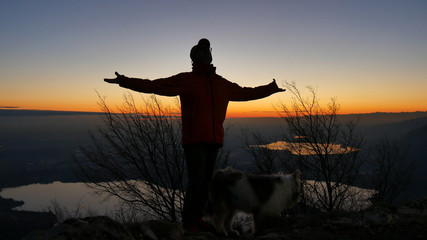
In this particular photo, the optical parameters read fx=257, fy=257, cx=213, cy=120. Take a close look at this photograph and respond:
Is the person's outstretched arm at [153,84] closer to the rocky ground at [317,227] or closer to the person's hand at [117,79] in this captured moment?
the person's hand at [117,79]

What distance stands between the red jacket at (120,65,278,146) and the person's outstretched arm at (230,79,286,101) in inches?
11.6

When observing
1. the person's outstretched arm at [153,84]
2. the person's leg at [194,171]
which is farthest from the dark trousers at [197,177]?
the person's outstretched arm at [153,84]

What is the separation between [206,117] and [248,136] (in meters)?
10.0

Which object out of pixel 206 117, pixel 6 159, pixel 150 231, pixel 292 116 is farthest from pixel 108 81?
pixel 6 159

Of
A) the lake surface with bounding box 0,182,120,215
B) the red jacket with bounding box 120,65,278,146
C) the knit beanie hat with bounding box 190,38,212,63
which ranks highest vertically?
the knit beanie hat with bounding box 190,38,212,63

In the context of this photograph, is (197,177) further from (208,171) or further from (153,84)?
(153,84)

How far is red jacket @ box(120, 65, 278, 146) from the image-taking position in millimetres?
3477

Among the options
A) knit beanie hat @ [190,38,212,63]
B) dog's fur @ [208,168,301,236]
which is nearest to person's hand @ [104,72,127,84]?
knit beanie hat @ [190,38,212,63]

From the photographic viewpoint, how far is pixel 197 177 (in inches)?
144

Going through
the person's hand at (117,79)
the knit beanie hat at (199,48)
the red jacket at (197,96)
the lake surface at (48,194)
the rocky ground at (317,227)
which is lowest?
the lake surface at (48,194)

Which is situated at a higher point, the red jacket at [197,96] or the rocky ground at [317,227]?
the red jacket at [197,96]

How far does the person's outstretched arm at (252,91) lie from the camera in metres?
4.06

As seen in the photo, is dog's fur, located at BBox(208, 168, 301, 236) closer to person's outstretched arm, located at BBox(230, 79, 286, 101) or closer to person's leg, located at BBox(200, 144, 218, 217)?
person's leg, located at BBox(200, 144, 218, 217)

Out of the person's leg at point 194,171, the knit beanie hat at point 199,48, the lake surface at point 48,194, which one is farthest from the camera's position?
the lake surface at point 48,194
